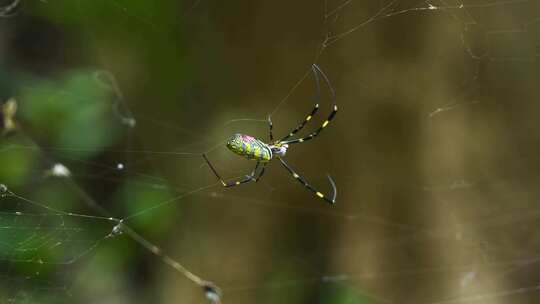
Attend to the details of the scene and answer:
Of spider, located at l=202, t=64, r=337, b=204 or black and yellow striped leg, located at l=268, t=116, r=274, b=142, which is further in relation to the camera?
black and yellow striped leg, located at l=268, t=116, r=274, b=142

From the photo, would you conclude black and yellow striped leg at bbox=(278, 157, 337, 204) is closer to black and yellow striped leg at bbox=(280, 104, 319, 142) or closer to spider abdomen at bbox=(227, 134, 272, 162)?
black and yellow striped leg at bbox=(280, 104, 319, 142)

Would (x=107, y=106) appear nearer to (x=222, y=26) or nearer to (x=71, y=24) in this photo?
(x=71, y=24)

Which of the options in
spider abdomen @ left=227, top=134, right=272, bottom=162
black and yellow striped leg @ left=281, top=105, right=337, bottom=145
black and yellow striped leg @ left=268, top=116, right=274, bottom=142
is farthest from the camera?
black and yellow striped leg @ left=281, top=105, right=337, bottom=145

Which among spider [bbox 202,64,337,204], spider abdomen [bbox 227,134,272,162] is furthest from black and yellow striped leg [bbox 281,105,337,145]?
spider abdomen [bbox 227,134,272,162]

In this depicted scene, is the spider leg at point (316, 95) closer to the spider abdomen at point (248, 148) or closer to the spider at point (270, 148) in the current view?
the spider at point (270, 148)

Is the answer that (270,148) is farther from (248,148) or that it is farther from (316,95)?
(316,95)

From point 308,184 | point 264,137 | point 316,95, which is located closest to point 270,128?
point 264,137

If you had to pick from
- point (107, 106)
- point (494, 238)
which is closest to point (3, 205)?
point (107, 106)
